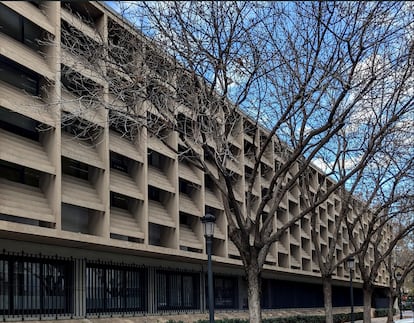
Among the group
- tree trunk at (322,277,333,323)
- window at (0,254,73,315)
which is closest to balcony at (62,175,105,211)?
window at (0,254,73,315)

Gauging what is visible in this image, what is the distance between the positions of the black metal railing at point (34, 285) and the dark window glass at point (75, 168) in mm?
3034

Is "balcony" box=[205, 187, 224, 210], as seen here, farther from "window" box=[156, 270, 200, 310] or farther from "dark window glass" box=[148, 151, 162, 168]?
"dark window glass" box=[148, 151, 162, 168]

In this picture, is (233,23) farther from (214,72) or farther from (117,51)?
(117,51)

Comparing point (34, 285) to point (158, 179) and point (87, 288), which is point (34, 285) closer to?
point (87, 288)

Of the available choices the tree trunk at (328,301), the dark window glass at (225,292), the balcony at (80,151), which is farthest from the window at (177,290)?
the balcony at (80,151)

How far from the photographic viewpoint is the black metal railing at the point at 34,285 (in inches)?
725

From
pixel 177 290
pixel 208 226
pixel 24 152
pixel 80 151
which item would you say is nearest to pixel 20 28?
pixel 24 152

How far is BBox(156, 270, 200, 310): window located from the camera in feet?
89.7

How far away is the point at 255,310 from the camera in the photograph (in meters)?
15.0

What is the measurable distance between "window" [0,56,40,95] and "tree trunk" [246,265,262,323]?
935cm

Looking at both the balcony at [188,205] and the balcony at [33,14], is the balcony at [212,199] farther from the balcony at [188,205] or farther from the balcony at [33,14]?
the balcony at [33,14]

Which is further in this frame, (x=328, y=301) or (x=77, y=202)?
(x=328, y=301)

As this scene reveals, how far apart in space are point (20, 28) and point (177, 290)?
14.5 m

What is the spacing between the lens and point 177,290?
94.1ft
